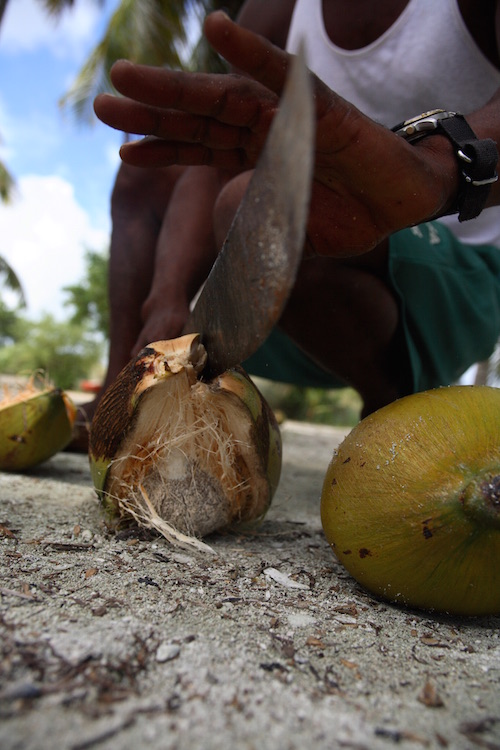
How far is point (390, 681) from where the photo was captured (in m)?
0.82

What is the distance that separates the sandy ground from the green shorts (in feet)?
4.07

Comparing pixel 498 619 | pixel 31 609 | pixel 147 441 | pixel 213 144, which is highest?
pixel 213 144

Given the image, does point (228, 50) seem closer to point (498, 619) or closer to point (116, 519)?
point (116, 519)

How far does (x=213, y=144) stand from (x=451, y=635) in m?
1.13

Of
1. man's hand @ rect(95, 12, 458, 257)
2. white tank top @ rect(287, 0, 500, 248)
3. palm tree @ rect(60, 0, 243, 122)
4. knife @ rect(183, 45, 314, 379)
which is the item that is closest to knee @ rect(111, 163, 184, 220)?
white tank top @ rect(287, 0, 500, 248)

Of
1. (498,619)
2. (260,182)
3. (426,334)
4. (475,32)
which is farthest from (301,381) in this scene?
(260,182)

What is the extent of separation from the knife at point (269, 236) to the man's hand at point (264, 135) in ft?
0.59

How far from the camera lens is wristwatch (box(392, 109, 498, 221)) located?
1.19 m

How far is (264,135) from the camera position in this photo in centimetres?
118

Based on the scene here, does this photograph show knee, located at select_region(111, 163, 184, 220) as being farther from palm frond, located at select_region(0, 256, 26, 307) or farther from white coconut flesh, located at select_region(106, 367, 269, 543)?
palm frond, located at select_region(0, 256, 26, 307)

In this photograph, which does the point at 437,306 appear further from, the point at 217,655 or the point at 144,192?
the point at 217,655

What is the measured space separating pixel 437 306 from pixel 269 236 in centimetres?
165

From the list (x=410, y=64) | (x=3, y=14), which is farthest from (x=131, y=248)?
(x=3, y=14)

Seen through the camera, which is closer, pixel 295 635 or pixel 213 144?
pixel 295 635
